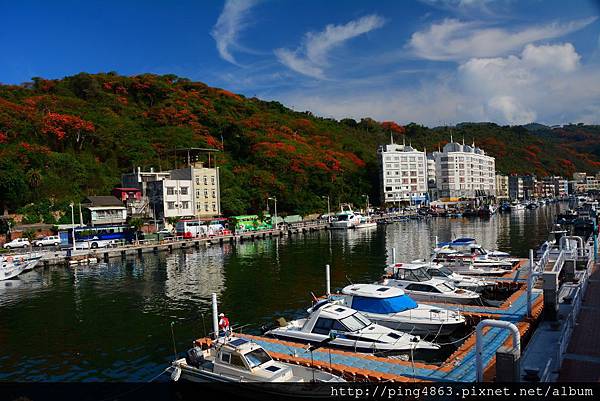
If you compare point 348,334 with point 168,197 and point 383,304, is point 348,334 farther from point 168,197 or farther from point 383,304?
point 168,197

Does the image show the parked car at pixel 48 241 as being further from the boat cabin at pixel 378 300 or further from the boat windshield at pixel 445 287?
the boat windshield at pixel 445 287

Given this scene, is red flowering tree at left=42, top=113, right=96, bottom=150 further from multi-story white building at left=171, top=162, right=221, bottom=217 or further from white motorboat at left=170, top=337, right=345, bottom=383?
white motorboat at left=170, top=337, right=345, bottom=383

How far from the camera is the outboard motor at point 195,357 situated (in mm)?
18766

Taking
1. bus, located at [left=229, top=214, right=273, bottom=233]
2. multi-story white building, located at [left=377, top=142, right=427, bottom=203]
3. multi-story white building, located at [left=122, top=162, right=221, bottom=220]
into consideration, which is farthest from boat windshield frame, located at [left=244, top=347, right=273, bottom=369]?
multi-story white building, located at [left=377, top=142, right=427, bottom=203]

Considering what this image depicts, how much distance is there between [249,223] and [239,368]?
244ft

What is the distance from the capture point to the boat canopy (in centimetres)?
2359

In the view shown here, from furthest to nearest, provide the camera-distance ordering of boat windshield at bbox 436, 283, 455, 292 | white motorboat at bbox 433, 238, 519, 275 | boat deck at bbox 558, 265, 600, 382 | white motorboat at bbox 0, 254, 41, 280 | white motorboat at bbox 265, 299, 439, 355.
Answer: white motorboat at bbox 0, 254, 41, 280
white motorboat at bbox 433, 238, 519, 275
boat windshield at bbox 436, 283, 455, 292
white motorboat at bbox 265, 299, 439, 355
boat deck at bbox 558, 265, 600, 382

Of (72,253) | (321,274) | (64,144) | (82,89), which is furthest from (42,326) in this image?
(82,89)

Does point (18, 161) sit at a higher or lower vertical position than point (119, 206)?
higher

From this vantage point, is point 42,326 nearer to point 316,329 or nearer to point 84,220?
point 316,329

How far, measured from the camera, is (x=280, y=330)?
22234 mm

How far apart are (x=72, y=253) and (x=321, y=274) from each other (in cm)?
3471

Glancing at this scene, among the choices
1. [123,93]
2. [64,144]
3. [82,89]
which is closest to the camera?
[64,144]

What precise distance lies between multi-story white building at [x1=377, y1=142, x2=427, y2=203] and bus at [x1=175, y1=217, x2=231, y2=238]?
78.6 metres
